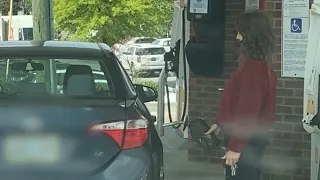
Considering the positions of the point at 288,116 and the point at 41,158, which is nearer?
the point at 41,158

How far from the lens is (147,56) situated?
25.8m

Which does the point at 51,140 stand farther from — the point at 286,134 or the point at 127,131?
the point at 286,134

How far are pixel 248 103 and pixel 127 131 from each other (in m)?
0.81

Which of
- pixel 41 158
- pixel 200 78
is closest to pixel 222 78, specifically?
pixel 200 78

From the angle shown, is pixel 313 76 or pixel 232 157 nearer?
pixel 232 157

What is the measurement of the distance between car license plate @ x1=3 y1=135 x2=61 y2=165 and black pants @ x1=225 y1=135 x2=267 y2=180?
124 cm

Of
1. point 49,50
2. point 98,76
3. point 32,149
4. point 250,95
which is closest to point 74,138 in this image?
point 32,149

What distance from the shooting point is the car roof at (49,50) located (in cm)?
463

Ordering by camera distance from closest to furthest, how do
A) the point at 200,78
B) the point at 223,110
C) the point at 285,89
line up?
the point at 223,110, the point at 285,89, the point at 200,78

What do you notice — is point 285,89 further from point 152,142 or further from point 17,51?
point 17,51

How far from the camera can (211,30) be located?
7402 mm

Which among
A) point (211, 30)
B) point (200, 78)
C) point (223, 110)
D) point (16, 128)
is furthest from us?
point (200, 78)

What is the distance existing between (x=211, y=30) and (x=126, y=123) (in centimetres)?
347

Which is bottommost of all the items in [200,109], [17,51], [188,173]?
[188,173]
